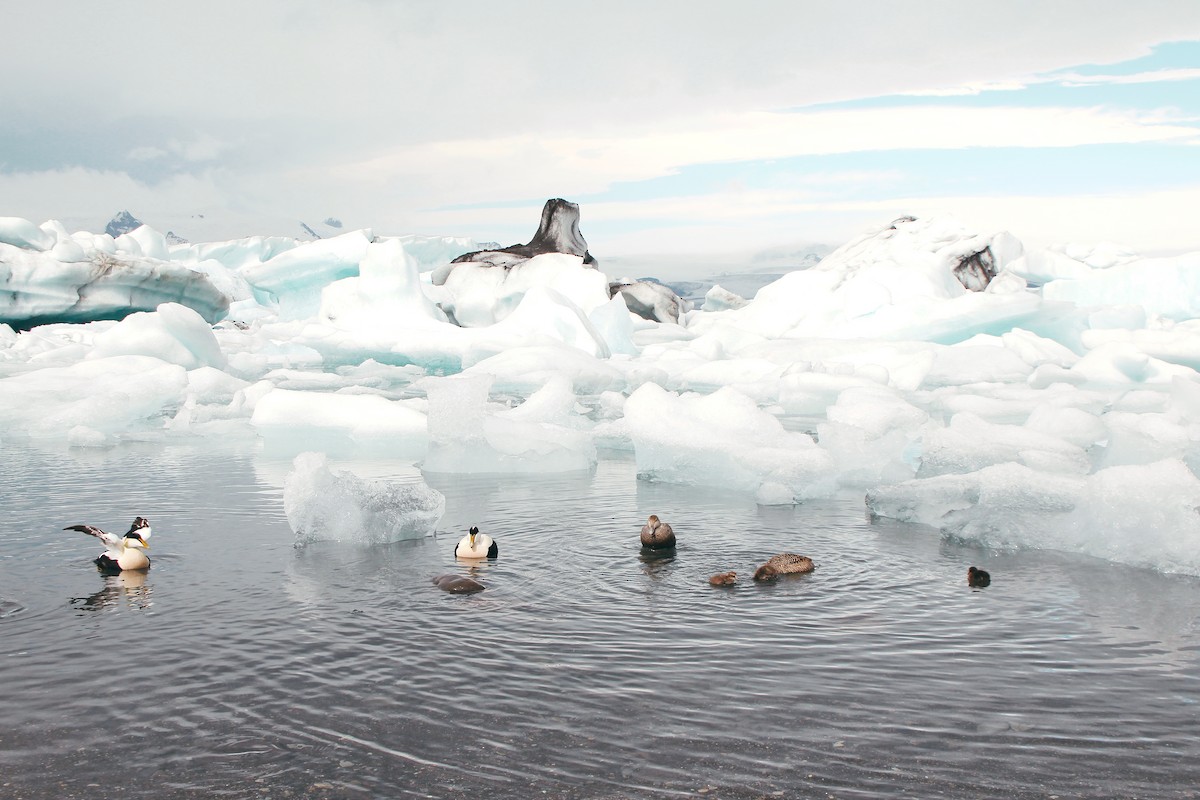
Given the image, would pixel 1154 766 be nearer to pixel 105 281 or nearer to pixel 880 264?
pixel 880 264

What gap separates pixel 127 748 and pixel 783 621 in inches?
193

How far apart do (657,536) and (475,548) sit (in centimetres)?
195

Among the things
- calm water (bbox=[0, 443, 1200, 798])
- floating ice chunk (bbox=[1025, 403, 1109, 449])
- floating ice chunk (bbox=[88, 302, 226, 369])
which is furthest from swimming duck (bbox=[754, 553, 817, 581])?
floating ice chunk (bbox=[88, 302, 226, 369])

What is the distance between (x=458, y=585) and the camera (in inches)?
360

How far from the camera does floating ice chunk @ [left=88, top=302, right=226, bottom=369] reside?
2673cm

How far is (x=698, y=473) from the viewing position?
15.6 meters

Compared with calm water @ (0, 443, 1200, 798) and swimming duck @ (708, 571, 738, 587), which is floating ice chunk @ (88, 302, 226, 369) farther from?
swimming duck @ (708, 571, 738, 587)

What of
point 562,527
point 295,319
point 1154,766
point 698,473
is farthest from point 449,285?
point 1154,766

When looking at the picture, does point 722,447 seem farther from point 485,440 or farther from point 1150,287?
point 1150,287

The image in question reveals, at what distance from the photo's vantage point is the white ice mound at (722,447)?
14.2m

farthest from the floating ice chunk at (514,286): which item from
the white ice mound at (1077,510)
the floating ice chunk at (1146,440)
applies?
the white ice mound at (1077,510)

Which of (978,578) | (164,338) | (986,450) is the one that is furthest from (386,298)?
(978,578)

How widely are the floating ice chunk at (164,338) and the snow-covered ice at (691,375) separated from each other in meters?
0.09

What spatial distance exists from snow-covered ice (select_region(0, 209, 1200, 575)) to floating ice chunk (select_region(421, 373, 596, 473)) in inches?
1.6
